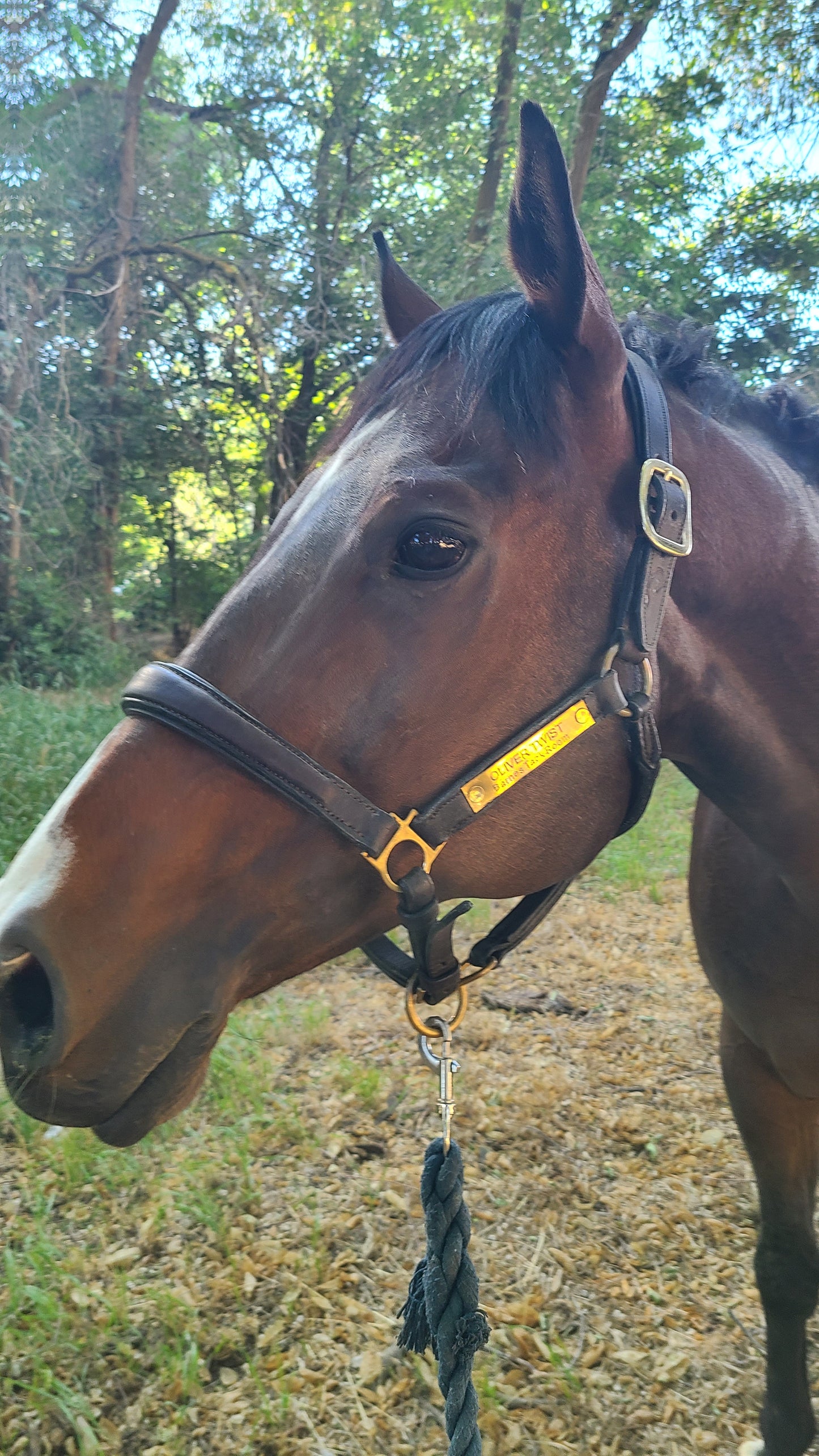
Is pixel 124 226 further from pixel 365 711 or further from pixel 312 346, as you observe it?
pixel 365 711

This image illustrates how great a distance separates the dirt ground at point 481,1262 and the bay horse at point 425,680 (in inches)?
53.6

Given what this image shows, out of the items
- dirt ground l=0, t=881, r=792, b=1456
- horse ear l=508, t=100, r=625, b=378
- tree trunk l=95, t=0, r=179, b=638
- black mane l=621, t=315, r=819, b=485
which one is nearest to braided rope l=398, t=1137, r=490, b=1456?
dirt ground l=0, t=881, r=792, b=1456

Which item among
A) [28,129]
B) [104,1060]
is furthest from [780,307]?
[104,1060]

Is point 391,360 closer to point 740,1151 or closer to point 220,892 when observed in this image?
point 220,892

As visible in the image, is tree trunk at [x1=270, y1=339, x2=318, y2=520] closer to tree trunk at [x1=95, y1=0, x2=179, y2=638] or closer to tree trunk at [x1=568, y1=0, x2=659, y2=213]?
tree trunk at [x1=95, y1=0, x2=179, y2=638]

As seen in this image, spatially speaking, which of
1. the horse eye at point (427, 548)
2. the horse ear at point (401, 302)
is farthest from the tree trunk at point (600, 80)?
the horse eye at point (427, 548)

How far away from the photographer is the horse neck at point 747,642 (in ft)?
4.23

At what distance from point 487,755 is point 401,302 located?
3.80ft

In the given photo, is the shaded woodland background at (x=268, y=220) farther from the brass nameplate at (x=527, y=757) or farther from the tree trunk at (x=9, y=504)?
the brass nameplate at (x=527, y=757)

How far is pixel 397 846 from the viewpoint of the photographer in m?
1.13

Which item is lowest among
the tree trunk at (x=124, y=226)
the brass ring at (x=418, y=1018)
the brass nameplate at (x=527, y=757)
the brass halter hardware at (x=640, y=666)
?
the brass ring at (x=418, y=1018)

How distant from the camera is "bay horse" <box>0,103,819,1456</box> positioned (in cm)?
105

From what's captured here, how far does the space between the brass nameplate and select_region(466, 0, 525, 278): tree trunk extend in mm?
7236

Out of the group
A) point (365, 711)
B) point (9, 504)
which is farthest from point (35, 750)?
point (365, 711)
